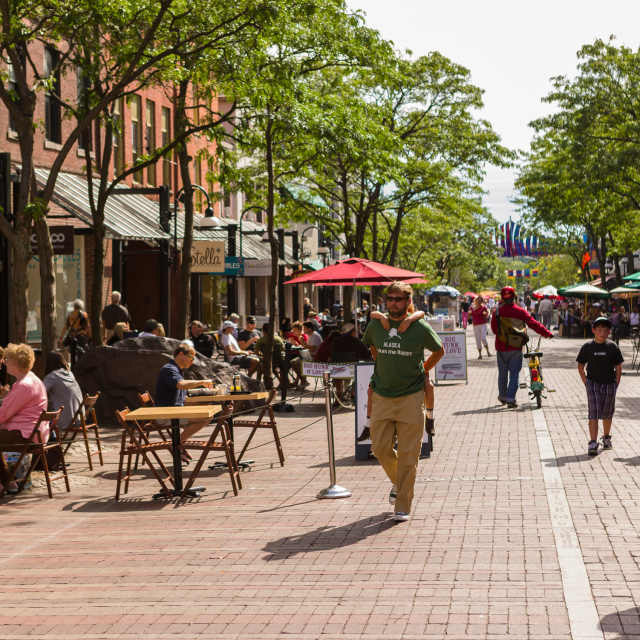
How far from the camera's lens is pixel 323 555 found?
6766 mm

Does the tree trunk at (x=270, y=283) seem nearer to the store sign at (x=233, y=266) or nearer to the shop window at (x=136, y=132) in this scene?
the store sign at (x=233, y=266)

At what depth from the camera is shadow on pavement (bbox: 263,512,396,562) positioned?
696cm

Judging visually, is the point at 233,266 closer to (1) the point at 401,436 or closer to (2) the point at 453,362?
(2) the point at 453,362

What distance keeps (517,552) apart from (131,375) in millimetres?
8993

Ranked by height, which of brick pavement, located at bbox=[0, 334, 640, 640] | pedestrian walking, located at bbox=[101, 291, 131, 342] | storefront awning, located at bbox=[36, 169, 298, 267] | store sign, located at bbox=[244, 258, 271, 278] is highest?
storefront awning, located at bbox=[36, 169, 298, 267]

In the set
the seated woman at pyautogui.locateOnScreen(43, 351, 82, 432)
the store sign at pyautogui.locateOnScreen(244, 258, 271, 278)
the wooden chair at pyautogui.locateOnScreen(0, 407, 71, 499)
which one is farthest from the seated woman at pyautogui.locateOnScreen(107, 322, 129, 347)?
the store sign at pyautogui.locateOnScreen(244, 258, 271, 278)

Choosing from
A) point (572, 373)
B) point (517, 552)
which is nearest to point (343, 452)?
point (517, 552)

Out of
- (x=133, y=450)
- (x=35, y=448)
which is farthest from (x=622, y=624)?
(x=35, y=448)

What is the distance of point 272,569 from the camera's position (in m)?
6.44

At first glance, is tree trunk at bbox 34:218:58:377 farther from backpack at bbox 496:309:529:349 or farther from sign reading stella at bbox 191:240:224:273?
sign reading stella at bbox 191:240:224:273

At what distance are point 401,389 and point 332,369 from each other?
742cm

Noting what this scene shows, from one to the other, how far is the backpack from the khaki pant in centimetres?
813

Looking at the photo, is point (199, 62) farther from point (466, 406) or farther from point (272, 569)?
point (272, 569)

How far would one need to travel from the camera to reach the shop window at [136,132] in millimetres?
28219
